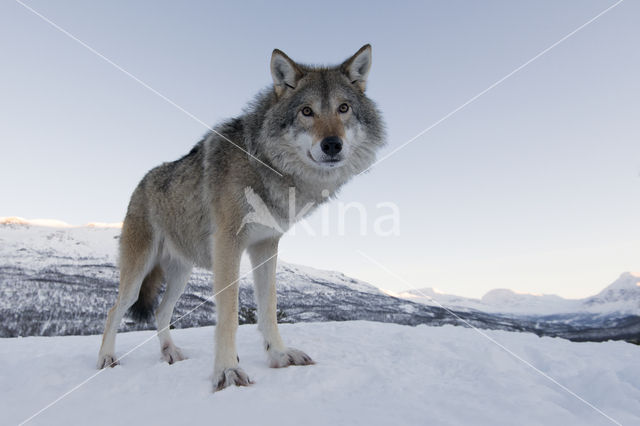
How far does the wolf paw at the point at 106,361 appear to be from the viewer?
4.02 m

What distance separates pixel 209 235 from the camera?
3842 millimetres

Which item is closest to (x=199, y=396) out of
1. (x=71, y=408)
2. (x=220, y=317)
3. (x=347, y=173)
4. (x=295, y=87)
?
A: (x=220, y=317)

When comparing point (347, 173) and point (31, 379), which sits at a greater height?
point (347, 173)

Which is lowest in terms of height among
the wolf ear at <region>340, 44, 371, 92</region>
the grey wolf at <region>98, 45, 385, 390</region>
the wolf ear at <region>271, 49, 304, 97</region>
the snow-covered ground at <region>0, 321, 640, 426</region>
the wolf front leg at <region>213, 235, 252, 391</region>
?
the snow-covered ground at <region>0, 321, 640, 426</region>

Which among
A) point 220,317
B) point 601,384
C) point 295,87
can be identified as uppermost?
point 295,87

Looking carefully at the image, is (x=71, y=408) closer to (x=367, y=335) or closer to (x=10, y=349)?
(x=10, y=349)

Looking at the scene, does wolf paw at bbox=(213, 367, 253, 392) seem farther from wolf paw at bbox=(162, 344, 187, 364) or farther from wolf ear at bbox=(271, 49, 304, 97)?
wolf ear at bbox=(271, 49, 304, 97)

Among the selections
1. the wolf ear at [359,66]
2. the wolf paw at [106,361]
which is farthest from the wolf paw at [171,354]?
the wolf ear at [359,66]

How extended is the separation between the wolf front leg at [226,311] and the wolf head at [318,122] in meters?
0.95

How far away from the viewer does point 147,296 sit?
480 centimetres

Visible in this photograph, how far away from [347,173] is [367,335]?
2215 millimetres

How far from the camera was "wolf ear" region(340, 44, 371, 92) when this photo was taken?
4.05m

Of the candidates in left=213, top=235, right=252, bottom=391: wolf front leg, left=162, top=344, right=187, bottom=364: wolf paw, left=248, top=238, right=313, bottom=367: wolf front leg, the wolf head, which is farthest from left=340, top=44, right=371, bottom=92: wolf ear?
left=162, top=344, right=187, bottom=364: wolf paw

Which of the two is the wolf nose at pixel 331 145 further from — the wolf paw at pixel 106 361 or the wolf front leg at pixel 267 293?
the wolf paw at pixel 106 361
